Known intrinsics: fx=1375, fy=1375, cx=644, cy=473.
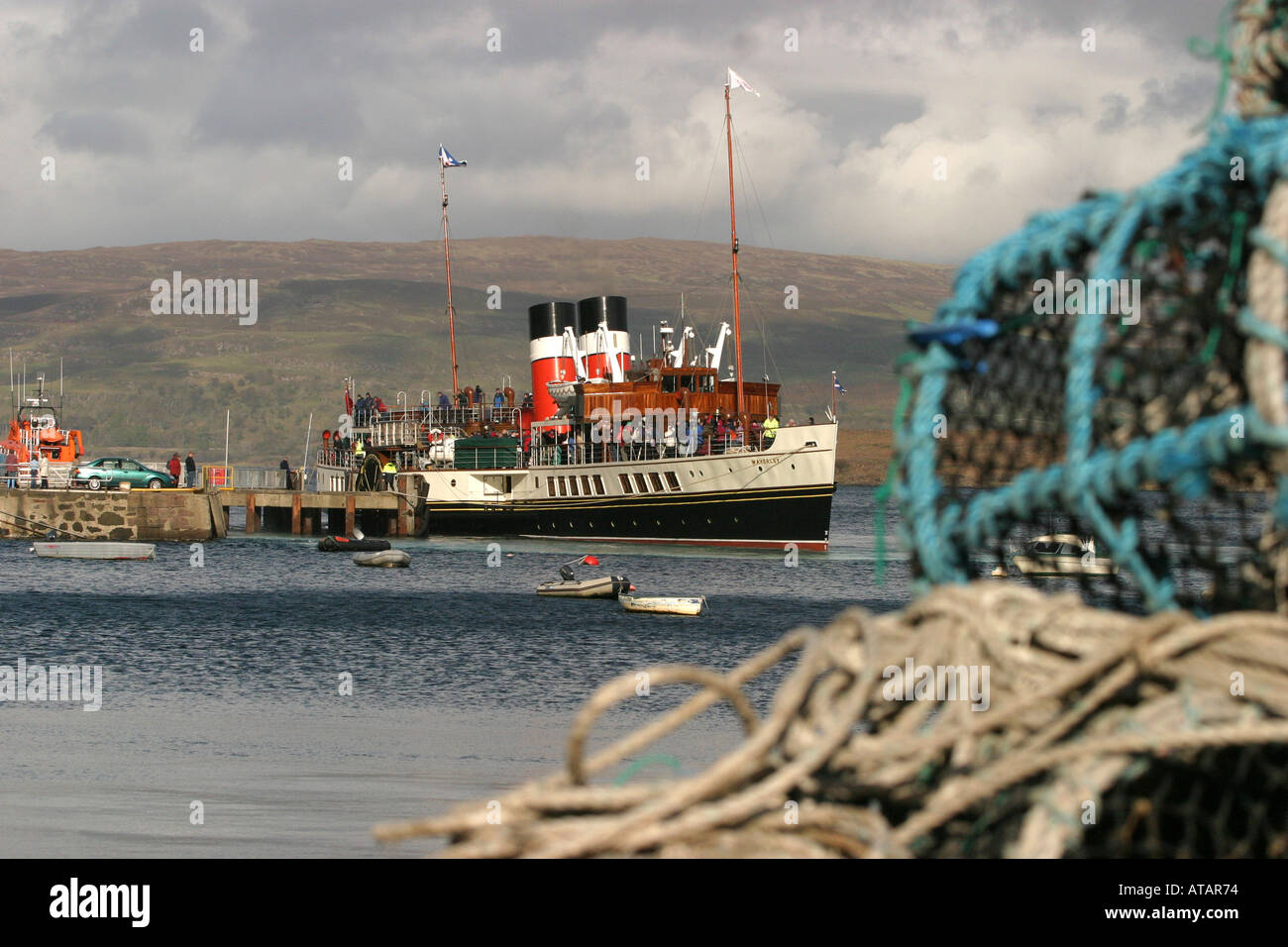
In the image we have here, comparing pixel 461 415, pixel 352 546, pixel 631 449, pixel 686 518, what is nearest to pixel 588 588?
pixel 686 518

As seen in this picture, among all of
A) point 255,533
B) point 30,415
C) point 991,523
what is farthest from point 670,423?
point 991,523

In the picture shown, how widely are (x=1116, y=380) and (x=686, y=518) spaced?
53679 millimetres

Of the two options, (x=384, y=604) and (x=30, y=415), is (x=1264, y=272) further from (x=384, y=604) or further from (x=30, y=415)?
(x=30, y=415)

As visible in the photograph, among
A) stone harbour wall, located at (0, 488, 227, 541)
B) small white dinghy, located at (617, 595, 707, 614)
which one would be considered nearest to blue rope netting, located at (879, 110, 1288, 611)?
small white dinghy, located at (617, 595, 707, 614)

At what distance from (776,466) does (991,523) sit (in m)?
50.4

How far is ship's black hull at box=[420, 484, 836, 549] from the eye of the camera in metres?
55.9

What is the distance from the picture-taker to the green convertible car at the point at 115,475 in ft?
195

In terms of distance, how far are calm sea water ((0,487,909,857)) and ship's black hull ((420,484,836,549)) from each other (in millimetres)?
3697

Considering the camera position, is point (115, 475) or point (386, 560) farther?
point (115, 475)

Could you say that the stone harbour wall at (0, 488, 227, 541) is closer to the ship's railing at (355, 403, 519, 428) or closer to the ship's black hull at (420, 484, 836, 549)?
the ship's black hull at (420, 484, 836, 549)

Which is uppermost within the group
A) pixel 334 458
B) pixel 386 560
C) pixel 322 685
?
pixel 334 458

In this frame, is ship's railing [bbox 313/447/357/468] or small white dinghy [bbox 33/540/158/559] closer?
small white dinghy [bbox 33/540/158/559]

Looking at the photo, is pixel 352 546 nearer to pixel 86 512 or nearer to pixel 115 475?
pixel 86 512

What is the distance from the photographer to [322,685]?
23828 mm
